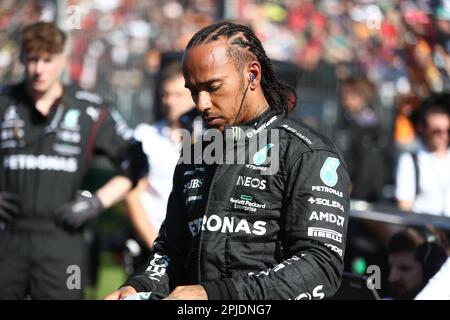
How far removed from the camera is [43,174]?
513 cm

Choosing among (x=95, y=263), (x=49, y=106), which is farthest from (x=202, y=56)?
(x=95, y=263)

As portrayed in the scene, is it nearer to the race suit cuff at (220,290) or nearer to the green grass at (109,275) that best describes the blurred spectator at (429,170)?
the green grass at (109,275)

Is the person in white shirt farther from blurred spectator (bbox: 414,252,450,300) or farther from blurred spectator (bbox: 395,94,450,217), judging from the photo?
blurred spectator (bbox: 414,252,450,300)

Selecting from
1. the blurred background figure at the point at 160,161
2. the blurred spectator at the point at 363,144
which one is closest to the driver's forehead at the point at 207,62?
the blurred background figure at the point at 160,161

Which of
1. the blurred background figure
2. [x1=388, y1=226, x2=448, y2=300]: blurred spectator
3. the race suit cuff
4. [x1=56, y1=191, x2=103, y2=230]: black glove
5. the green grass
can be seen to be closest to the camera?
the race suit cuff

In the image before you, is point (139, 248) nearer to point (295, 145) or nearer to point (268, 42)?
point (295, 145)

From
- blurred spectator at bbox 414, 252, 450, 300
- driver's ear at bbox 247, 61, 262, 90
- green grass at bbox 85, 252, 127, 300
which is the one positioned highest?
driver's ear at bbox 247, 61, 262, 90

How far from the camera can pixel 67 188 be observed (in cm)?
527

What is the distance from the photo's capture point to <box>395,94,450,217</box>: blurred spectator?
6.46 meters

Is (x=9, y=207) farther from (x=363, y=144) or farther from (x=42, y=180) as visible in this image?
(x=363, y=144)

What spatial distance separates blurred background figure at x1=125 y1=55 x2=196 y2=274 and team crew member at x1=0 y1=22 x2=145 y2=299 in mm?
437

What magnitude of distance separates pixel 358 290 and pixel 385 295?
0.64 meters

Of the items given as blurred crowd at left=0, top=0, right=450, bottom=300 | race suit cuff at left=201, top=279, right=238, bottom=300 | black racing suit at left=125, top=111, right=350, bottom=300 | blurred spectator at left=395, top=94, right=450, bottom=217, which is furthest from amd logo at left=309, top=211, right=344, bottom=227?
blurred crowd at left=0, top=0, right=450, bottom=300

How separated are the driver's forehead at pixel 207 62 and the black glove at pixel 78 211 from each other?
2.58 m
